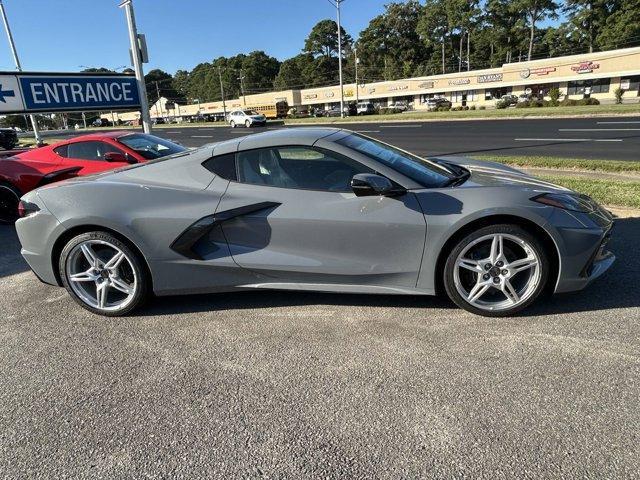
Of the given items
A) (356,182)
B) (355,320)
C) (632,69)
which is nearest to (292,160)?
(356,182)

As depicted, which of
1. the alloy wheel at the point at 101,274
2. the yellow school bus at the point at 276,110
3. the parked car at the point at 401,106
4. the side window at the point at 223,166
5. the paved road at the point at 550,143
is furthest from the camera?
the yellow school bus at the point at 276,110

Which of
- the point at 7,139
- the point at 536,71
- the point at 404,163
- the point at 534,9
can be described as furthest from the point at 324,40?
the point at 404,163

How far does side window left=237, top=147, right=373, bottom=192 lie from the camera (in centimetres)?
319

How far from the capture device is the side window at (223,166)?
3322 mm

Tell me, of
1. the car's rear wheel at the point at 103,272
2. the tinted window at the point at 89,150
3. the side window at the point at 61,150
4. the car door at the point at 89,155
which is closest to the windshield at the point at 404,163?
the car's rear wheel at the point at 103,272

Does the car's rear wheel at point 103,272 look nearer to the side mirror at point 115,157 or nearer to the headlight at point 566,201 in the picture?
the headlight at point 566,201

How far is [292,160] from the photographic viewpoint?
3297 mm

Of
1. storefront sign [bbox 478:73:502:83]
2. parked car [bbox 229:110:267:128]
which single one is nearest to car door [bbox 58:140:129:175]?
parked car [bbox 229:110:267:128]

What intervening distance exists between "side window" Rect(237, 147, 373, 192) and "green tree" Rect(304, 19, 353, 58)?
427ft

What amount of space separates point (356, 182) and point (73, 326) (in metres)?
2.43

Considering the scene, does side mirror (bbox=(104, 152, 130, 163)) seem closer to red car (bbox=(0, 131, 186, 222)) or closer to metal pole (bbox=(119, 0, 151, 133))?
red car (bbox=(0, 131, 186, 222))

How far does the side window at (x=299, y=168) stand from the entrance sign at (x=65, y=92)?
7.32m

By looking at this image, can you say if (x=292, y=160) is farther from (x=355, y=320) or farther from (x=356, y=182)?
(x=355, y=320)

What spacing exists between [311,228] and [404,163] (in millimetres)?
903
